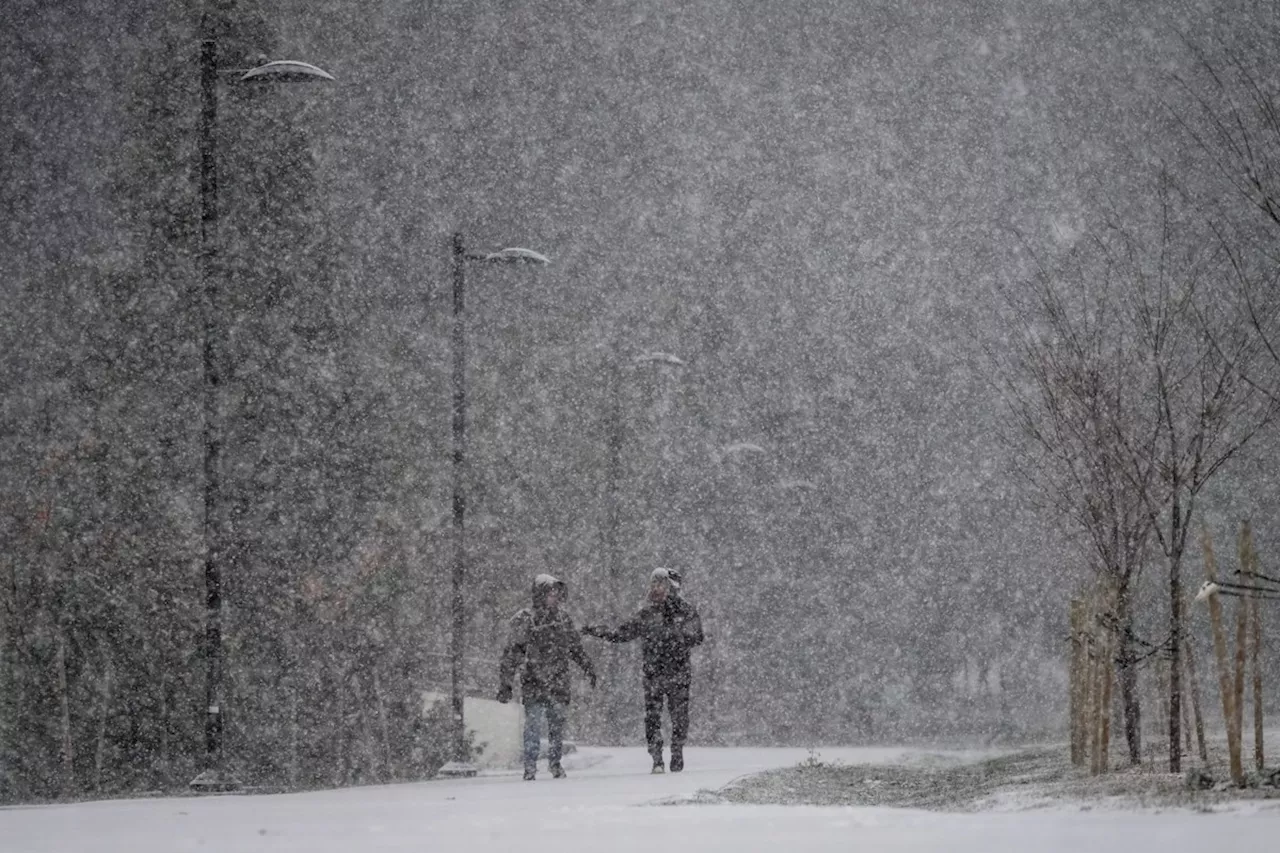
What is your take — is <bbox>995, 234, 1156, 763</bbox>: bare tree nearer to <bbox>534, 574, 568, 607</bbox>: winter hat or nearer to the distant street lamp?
<bbox>534, 574, 568, 607</bbox>: winter hat

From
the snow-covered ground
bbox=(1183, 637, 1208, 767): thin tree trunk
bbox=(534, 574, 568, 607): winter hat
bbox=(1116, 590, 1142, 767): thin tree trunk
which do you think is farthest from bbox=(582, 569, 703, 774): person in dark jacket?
bbox=(1183, 637, 1208, 767): thin tree trunk

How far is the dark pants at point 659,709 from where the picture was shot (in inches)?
658

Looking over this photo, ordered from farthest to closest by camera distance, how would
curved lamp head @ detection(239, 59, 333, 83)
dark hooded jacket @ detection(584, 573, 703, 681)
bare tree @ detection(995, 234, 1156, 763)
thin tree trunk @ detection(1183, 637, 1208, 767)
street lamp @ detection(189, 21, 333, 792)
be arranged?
curved lamp head @ detection(239, 59, 333, 83)
dark hooded jacket @ detection(584, 573, 703, 681)
street lamp @ detection(189, 21, 333, 792)
bare tree @ detection(995, 234, 1156, 763)
thin tree trunk @ detection(1183, 637, 1208, 767)

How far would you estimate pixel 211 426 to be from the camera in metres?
16.2

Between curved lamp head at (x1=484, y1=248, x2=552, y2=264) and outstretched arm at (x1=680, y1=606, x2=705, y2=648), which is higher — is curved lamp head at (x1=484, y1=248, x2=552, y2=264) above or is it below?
above

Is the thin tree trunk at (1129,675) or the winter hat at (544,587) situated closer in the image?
the thin tree trunk at (1129,675)

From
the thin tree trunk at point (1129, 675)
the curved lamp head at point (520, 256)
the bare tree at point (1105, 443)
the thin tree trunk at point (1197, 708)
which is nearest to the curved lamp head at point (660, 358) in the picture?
the curved lamp head at point (520, 256)

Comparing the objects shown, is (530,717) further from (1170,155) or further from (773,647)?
(773,647)

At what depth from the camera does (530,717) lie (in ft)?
55.4

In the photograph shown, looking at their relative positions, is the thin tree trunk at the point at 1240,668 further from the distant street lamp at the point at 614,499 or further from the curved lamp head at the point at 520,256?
the distant street lamp at the point at 614,499

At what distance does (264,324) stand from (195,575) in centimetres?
373

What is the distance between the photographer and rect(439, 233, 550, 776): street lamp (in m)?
18.7

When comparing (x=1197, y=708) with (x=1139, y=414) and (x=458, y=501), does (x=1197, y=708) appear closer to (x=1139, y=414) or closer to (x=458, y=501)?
(x=1139, y=414)

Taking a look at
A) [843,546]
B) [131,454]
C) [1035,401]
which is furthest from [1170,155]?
[843,546]
